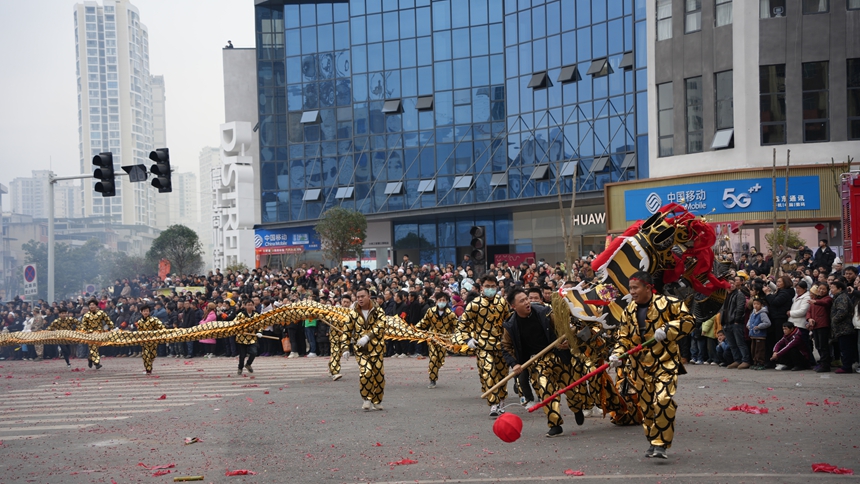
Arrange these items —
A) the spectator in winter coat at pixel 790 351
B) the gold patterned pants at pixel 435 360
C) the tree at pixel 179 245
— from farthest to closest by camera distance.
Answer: the tree at pixel 179 245, the spectator in winter coat at pixel 790 351, the gold patterned pants at pixel 435 360

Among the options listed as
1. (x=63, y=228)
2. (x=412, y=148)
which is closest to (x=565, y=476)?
(x=412, y=148)

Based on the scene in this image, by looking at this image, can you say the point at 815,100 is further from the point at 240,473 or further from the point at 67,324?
the point at 240,473

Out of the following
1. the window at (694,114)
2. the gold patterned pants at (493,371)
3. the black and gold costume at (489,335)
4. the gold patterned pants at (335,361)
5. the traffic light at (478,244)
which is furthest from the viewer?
the window at (694,114)

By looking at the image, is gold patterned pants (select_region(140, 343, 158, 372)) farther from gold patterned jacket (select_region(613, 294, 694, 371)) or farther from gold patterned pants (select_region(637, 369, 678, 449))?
gold patterned pants (select_region(637, 369, 678, 449))

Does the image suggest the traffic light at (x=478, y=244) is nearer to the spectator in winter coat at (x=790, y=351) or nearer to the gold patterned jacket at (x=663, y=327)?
the spectator in winter coat at (x=790, y=351)

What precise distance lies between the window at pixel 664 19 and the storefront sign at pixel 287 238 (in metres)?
23.9

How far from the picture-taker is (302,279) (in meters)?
30.9

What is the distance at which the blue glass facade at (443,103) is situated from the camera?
1425 inches

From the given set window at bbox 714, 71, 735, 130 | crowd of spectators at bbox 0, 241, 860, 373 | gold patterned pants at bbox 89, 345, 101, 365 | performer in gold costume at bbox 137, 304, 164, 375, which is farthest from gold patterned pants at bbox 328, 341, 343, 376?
window at bbox 714, 71, 735, 130

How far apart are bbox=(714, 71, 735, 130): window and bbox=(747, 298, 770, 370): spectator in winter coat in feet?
44.4

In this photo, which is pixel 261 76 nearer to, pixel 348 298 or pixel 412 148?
pixel 412 148

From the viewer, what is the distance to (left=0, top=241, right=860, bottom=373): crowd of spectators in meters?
14.8

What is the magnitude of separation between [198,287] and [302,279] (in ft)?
20.8

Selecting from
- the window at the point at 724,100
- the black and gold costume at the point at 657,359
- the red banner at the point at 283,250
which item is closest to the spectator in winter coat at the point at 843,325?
the black and gold costume at the point at 657,359
